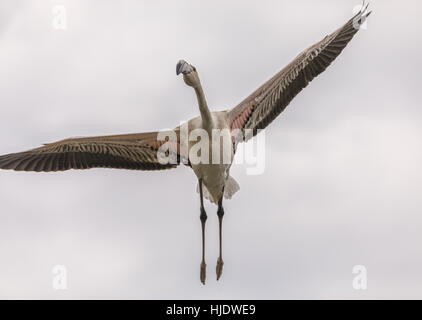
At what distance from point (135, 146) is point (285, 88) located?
3280 millimetres

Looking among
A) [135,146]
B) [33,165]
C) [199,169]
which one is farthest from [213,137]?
[33,165]

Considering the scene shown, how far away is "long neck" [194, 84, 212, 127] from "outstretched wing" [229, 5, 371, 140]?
1.24m

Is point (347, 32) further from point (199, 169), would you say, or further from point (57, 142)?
point (57, 142)

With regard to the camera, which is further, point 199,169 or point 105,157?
point 105,157

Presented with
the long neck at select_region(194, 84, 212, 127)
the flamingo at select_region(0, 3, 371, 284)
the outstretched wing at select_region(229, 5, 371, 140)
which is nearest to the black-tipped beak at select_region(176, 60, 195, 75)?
the long neck at select_region(194, 84, 212, 127)

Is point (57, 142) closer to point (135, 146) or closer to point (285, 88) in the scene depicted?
point (135, 146)

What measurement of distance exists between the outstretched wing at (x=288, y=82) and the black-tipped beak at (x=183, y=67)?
2626 millimetres

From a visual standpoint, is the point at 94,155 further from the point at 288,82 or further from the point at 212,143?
the point at 288,82

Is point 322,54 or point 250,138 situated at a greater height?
point 322,54

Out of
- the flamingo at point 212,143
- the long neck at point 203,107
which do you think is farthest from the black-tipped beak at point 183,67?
the flamingo at point 212,143

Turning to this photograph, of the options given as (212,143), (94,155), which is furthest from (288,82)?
(94,155)

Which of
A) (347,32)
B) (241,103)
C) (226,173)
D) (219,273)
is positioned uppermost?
(347,32)

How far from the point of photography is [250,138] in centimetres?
1986

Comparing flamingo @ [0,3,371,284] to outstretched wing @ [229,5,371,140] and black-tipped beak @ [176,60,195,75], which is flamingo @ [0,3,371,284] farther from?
black-tipped beak @ [176,60,195,75]
